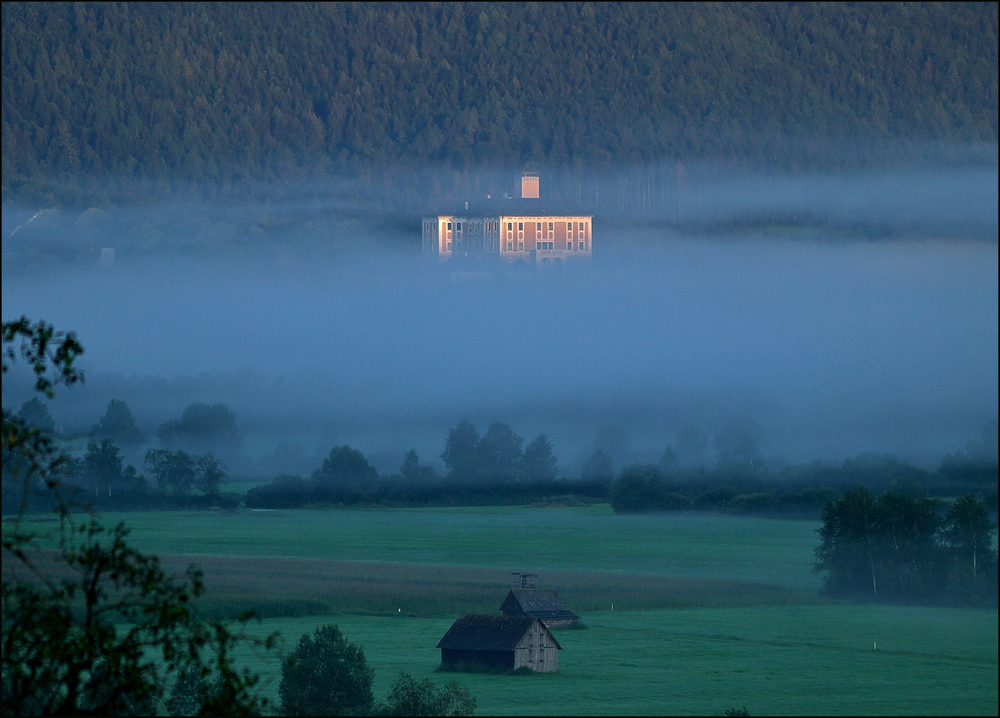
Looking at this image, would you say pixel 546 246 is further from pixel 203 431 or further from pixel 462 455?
pixel 203 431

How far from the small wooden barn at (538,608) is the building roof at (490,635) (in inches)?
303

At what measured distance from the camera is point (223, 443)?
528 feet

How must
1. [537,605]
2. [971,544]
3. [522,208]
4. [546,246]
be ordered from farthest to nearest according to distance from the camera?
[546,246]
[522,208]
[537,605]
[971,544]

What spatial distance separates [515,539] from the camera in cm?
11856

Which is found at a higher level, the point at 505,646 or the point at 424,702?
the point at 505,646

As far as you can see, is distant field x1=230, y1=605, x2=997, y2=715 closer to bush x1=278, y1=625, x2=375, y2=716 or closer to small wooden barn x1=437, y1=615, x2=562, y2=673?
small wooden barn x1=437, y1=615, x2=562, y2=673

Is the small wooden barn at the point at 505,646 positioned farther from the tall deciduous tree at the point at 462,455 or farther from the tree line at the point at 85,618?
the tall deciduous tree at the point at 462,455

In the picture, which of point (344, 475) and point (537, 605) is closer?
point (537, 605)

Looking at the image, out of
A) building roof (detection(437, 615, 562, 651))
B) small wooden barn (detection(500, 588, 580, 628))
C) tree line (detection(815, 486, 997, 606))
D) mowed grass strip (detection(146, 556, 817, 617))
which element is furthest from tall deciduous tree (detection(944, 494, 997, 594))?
small wooden barn (detection(500, 588, 580, 628))

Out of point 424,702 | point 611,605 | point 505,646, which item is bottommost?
point 611,605

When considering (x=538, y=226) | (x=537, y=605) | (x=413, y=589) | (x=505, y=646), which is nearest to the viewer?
(x=505, y=646)

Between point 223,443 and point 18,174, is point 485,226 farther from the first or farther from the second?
point 18,174

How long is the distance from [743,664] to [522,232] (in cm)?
8908

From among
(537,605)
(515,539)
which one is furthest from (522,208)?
(537,605)
